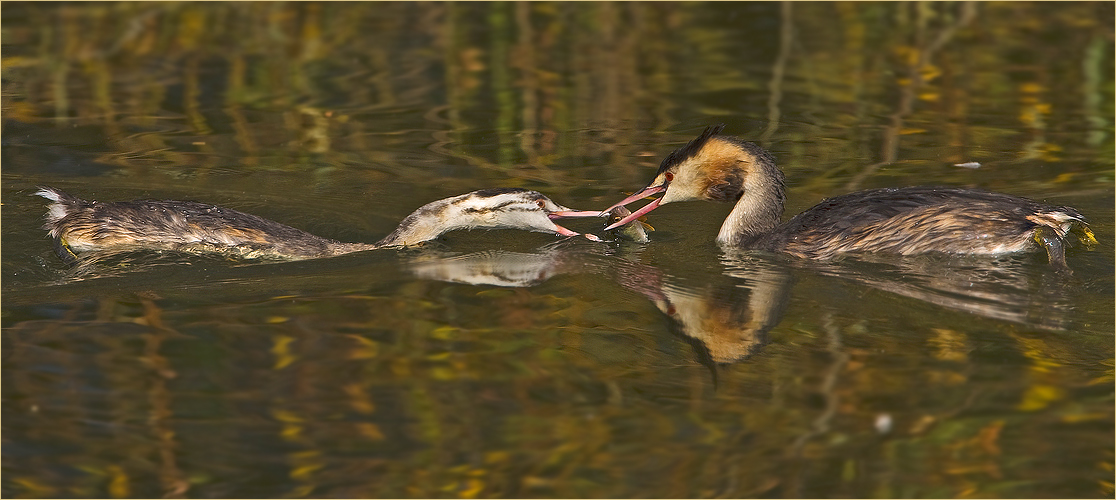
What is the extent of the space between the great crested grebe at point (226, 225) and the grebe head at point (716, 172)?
1.82 feet

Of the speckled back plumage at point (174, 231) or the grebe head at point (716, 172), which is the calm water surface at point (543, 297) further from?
the grebe head at point (716, 172)

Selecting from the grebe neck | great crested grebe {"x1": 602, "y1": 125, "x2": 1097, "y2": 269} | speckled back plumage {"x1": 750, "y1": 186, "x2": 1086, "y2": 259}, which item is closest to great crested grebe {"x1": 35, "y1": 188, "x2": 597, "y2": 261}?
great crested grebe {"x1": 602, "y1": 125, "x2": 1097, "y2": 269}

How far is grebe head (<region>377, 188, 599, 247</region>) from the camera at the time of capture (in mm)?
7355

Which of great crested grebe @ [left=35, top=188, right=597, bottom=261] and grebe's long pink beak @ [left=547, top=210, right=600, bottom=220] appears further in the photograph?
grebe's long pink beak @ [left=547, top=210, right=600, bottom=220]

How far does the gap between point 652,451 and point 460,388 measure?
97 centimetres

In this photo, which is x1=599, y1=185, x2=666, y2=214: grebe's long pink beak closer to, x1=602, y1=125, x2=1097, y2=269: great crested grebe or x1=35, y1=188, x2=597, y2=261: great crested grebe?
x1=602, y1=125, x2=1097, y2=269: great crested grebe

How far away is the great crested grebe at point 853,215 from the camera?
664 cm

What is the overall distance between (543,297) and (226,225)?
1.90 m

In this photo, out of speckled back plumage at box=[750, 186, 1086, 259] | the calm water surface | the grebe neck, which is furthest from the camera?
the grebe neck

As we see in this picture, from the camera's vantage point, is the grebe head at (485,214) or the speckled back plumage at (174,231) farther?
the grebe head at (485,214)

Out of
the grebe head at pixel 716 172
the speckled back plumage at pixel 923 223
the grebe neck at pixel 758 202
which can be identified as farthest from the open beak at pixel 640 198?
the speckled back plumage at pixel 923 223

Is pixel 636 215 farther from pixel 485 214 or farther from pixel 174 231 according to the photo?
pixel 174 231

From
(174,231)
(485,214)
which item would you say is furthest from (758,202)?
(174,231)

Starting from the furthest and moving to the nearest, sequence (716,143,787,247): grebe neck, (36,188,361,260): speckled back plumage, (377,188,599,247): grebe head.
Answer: (716,143,787,247): grebe neck < (377,188,599,247): grebe head < (36,188,361,260): speckled back plumage
